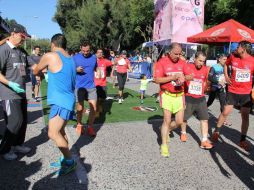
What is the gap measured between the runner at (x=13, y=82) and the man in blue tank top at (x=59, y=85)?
75 cm

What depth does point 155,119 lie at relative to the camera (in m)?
8.49

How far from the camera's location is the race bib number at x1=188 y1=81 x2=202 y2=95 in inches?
240

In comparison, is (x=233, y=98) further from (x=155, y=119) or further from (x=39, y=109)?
(x=39, y=109)

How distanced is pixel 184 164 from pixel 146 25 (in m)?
30.9

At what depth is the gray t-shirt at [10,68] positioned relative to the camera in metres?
4.89

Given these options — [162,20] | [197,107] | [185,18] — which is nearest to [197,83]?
[197,107]

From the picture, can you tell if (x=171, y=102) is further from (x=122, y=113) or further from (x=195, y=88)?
(x=122, y=113)

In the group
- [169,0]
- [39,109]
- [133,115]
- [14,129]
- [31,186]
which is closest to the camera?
[31,186]

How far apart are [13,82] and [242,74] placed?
3.88m

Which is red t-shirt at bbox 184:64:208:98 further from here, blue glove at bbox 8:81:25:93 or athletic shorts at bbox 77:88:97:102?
blue glove at bbox 8:81:25:93

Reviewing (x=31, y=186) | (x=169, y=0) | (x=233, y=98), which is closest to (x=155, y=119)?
(x=233, y=98)

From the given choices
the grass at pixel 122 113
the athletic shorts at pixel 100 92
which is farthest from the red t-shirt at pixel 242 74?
the athletic shorts at pixel 100 92

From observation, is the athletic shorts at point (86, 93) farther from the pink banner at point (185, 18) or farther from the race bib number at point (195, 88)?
the pink banner at point (185, 18)

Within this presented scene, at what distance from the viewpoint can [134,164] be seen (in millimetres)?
5035
